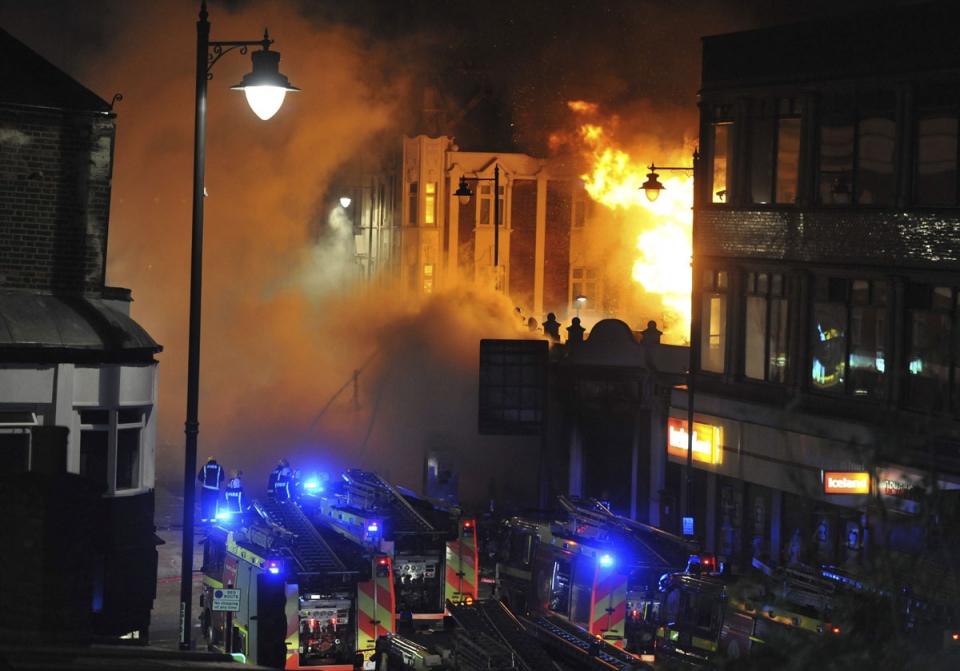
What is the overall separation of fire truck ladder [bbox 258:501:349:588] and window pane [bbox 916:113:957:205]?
11.2 metres

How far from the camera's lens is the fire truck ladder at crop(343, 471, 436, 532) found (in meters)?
20.0

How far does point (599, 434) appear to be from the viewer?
106 ft

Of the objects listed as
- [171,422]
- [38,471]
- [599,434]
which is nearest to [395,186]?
[171,422]

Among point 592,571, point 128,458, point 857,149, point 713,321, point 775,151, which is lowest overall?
point 592,571

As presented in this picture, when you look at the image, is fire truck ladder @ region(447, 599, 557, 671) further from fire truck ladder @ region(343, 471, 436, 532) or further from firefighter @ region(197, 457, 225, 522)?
firefighter @ region(197, 457, 225, 522)

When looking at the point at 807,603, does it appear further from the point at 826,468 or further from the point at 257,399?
the point at 257,399

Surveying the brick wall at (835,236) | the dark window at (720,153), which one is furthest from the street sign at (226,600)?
the dark window at (720,153)

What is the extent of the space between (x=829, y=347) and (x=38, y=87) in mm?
14922

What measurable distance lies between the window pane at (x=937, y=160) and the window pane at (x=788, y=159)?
292 centimetres

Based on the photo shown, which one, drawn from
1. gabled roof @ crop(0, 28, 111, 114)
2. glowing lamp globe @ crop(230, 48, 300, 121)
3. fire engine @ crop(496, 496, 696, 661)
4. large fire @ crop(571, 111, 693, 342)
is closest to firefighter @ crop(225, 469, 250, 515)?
fire engine @ crop(496, 496, 696, 661)

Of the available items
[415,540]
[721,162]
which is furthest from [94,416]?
[721,162]

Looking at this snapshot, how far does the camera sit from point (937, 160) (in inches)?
902

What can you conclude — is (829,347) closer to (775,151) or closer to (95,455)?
(775,151)

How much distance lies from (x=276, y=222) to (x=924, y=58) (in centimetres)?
2273
